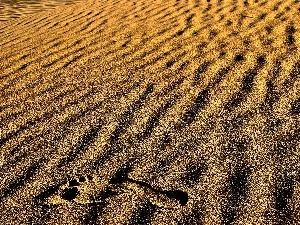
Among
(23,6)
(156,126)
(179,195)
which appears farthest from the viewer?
(23,6)

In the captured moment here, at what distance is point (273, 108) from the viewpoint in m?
2.66

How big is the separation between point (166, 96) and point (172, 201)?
118 centimetres

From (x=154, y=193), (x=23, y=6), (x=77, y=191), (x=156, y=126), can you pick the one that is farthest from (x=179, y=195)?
(x=23, y=6)

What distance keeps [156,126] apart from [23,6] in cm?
567

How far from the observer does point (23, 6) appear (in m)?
7.27

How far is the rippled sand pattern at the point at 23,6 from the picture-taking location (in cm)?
661

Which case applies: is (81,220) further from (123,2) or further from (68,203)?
(123,2)

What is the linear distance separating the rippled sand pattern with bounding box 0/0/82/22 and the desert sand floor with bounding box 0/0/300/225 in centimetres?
221

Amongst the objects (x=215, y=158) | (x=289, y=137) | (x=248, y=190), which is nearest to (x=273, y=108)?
(x=289, y=137)

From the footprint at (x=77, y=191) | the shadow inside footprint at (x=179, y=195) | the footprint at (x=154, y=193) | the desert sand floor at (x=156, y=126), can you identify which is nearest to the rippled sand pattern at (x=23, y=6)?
the desert sand floor at (x=156, y=126)

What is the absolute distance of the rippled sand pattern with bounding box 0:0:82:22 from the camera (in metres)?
6.61

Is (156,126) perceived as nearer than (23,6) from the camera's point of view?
Yes

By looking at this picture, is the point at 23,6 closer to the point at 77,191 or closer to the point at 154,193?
the point at 77,191

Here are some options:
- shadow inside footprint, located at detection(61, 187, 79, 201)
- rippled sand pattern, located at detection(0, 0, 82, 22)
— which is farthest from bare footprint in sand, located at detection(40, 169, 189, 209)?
rippled sand pattern, located at detection(0, 0, 82, 22)
